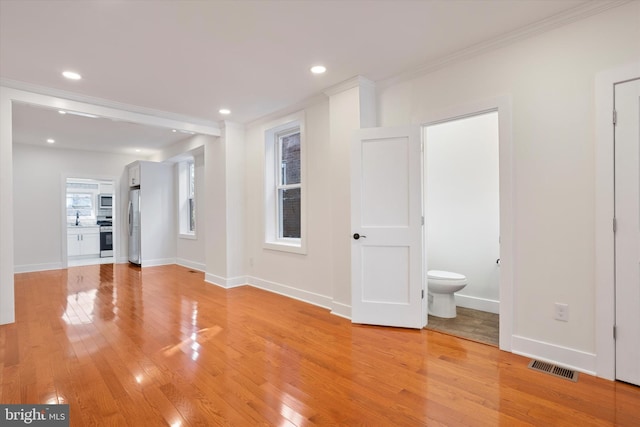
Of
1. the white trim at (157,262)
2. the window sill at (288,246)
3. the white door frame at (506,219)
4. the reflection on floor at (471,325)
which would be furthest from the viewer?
the white trim at (157,262)

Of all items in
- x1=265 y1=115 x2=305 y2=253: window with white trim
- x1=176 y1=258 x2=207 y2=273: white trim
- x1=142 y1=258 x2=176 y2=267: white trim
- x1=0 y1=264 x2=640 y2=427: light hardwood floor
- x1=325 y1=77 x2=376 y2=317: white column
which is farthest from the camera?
x1=142 y1=258 x2=176 y2=267: white trim

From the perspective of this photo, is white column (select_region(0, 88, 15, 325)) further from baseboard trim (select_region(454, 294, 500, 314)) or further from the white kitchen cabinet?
the white kitchen cabinet

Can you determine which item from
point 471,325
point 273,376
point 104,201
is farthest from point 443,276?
point 104,201

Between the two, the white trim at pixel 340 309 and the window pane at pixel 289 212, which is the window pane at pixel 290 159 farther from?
the white trim at pixel 340 309

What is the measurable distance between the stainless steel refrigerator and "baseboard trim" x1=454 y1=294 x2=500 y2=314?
6462mm

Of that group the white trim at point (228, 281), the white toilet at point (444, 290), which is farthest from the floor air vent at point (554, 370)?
the white trim at point (228, 281)

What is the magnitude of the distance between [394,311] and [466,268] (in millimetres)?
1253

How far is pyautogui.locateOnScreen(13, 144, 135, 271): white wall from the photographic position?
6.46 metres

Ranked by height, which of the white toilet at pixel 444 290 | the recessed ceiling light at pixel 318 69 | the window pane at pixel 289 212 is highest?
the recessed ceiling light at pixel 318 69

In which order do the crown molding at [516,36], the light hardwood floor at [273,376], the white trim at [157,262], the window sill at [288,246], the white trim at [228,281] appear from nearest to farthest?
1. the light hardwood floor at [273,376]
2. the crown molding at [516,36]
3. the window sill at [288,246]
4. the white trim at [228,281]
5. the white trim at [157,262]

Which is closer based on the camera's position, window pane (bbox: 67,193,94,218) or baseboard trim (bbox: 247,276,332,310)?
baseboard trim (bbox: 247,276,332,310)

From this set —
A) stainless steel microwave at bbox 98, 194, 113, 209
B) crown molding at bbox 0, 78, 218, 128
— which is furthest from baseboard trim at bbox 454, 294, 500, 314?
stainless steel microwave at bbox 98, 194, 113, 209

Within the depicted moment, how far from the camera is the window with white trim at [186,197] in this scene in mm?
7379

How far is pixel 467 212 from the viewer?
389 centimetres
